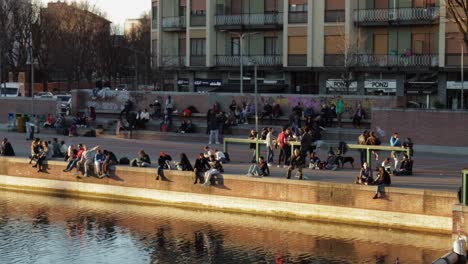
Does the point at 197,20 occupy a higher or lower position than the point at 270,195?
higher

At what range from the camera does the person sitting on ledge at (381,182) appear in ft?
96.1

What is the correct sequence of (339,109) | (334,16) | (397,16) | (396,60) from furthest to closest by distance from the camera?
(334,16) < (396,60) < (397,16) < (339,109)

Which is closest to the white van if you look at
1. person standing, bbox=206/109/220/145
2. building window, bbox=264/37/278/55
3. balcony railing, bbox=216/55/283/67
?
balcony railing, bbox=216/55/283/67

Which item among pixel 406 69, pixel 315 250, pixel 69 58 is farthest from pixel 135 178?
pixel 69 58

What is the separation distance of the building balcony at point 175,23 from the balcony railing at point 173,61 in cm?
244

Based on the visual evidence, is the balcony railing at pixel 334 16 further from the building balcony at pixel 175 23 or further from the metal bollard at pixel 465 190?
the metal bollard at pixel 465 190

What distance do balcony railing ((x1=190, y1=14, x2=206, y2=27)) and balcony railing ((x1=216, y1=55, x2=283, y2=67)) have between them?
10.4 ft

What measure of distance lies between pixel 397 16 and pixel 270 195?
32.6 metres

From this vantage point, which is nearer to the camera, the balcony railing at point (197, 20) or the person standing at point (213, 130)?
the person standing at point (213, 130)

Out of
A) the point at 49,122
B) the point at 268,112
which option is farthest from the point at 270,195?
the point at 49,122

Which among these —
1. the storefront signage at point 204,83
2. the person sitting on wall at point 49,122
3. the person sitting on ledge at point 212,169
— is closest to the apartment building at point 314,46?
the storefront signage at point 204,83

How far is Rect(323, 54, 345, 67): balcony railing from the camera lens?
6278cm

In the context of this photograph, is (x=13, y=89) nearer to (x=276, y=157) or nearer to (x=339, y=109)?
(x=339, y=109)

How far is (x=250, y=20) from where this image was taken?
67.7 metres
